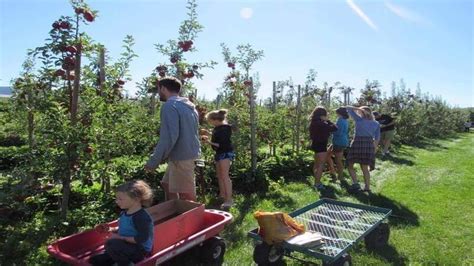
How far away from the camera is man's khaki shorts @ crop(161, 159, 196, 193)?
4723 mm

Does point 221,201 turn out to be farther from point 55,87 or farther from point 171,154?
point 55,87

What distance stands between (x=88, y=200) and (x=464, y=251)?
4842 millimetres

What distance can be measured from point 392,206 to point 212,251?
3.76 m

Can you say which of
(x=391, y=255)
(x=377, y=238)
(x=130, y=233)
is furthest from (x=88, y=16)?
(x=391, y=255)

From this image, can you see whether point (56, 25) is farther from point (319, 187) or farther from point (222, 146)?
point (319, 187)

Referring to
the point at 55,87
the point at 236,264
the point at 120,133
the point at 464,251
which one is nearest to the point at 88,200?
the point at 120,133

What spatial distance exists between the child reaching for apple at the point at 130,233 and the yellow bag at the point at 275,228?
110 centimetres

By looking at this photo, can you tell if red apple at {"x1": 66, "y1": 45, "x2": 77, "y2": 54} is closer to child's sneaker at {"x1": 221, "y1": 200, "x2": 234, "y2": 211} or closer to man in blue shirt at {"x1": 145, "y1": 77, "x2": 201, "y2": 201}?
man in blue shirt at {"x1": 145, "y1": 77, "x2": 201, "y2": 201}

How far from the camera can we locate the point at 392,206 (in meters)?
6.66

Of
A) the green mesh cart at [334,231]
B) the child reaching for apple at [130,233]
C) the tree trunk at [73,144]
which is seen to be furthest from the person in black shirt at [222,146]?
the child reaching for apple at [130,233]

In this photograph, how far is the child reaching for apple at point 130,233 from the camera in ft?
10.7

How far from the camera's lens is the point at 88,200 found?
19.1 ft

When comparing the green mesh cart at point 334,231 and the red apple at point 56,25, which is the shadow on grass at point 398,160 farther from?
the red apple at point 56,25

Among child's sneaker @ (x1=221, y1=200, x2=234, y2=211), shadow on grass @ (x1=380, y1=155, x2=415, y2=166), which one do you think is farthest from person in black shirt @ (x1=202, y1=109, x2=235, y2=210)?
shadow on grass @ (x1=380, y1=155, x2=415, y2=166)
